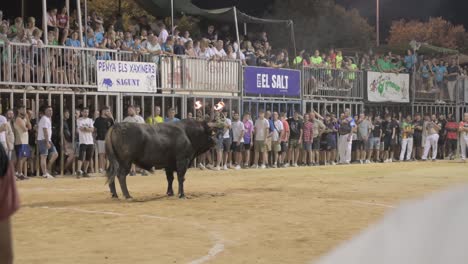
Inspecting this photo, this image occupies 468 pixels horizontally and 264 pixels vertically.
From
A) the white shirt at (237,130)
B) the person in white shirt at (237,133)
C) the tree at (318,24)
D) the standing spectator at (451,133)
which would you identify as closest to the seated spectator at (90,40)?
the person in white shirt at (237,133)

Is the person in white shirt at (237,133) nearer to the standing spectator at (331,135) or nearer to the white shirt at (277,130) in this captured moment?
the white shirt at (277,130)

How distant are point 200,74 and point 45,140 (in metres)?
6.90

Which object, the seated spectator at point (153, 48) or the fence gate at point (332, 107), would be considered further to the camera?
the fence gate at point (332, 107)

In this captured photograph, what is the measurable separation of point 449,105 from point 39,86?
23507 mm

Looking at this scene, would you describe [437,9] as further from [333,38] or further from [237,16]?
[237,16]

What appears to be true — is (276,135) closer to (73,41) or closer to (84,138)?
(84,138)

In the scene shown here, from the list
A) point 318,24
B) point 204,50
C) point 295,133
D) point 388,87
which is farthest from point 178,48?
point 318,24

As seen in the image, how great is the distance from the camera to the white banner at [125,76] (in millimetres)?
22281

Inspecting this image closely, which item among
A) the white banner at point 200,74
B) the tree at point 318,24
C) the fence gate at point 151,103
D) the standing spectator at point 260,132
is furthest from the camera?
the tree at point 318,24

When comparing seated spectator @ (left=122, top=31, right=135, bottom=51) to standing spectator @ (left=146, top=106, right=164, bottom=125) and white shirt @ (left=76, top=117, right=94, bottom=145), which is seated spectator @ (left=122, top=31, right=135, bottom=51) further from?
white shirt @ (left=76, top=117, right=94, bottom=145)

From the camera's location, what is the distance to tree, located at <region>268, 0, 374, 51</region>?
51684 millimetres

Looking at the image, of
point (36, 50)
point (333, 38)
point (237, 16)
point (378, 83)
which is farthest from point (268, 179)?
point (333, 38)

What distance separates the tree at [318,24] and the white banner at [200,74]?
71.9 ft

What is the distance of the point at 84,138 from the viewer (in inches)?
838
